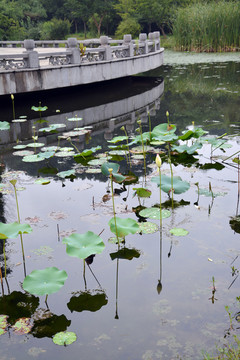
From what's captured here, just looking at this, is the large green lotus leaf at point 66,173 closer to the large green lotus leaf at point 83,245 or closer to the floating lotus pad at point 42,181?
the floating lotus pad at point 42,181

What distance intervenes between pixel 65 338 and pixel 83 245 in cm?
72

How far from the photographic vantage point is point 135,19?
116 feet

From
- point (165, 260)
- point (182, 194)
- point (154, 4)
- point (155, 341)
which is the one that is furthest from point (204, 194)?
point (154, 4)

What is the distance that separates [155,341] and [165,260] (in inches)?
34.2

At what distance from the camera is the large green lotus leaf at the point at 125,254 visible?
313 cm

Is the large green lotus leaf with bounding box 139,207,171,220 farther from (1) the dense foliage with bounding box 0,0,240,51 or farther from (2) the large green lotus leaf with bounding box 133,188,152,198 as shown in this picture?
(1) the dense foliage with bounding box 0,0,240,51

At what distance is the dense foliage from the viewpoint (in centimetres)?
Answer: 1866

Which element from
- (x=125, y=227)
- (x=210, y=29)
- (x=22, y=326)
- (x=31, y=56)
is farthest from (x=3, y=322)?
(x=210, y=29)

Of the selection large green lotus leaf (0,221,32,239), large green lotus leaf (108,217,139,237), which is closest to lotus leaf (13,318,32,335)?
large green lotus leaf (0,221,32,239)

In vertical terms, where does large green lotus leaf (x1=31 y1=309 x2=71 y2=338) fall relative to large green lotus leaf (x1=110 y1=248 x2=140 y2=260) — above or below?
above

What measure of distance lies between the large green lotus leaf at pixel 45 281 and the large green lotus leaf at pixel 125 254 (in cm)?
64

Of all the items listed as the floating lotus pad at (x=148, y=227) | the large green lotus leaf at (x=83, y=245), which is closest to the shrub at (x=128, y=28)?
the floating lotus pad at (x=148, y=227)

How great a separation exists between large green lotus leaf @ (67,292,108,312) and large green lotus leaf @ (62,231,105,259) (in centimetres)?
27

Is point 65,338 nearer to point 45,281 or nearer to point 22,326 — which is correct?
point 22,326
